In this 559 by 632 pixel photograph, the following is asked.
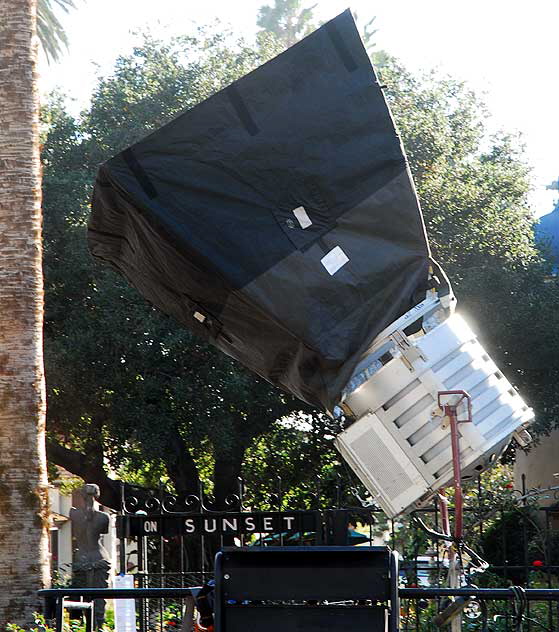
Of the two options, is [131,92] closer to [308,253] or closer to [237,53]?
[237,53]

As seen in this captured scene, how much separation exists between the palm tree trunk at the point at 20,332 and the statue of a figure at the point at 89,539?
4.70 metres

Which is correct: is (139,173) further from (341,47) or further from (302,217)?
(341,47)

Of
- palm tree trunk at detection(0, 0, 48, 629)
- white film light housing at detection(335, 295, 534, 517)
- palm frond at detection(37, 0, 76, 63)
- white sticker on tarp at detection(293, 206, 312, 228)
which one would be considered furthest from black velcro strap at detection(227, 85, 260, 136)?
palm frond at detection(37, 0, 76, 63)

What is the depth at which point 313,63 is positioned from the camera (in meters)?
4.68

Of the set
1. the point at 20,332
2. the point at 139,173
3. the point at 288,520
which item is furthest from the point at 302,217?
the point at 288,520

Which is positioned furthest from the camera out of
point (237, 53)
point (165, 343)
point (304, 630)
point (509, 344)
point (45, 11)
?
point (45, 11)

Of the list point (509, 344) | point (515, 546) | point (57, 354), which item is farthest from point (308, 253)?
point (515, 546)

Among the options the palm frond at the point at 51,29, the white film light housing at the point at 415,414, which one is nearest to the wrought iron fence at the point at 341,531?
the white film light housing at the point at 415,414

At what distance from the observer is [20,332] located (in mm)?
6402

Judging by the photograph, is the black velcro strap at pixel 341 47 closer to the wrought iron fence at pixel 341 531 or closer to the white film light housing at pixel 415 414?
the white film light housing at pixel 415 414

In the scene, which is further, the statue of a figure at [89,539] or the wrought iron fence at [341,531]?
the statue of a figure at [89,539]

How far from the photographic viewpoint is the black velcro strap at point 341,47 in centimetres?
469

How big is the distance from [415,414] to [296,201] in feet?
4.11

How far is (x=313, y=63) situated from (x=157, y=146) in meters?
0.84
